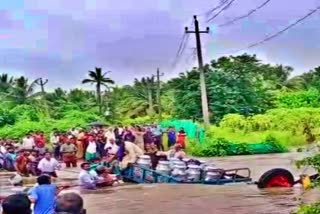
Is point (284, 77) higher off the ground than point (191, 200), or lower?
higher

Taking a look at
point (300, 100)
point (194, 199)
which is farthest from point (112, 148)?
point (300, 100)

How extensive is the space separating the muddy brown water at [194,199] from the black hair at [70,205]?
10078mm

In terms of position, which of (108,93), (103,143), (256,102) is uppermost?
(108,93)

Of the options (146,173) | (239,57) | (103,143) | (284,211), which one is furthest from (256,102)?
(284,211)

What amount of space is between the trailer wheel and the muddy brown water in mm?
236

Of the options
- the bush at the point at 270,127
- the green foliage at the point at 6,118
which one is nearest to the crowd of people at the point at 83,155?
the bush at the point at 270,127

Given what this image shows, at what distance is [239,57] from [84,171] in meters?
54.6

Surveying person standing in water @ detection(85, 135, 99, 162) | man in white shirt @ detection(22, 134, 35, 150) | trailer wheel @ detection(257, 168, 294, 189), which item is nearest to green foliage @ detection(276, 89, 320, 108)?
man in white shirt @ detection(22, 134, 35, 150)

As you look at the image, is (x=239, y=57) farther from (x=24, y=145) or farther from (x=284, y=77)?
(x=24, y=145)

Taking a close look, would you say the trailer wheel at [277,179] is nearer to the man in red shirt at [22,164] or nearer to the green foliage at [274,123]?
the man in red shirt at [22,164]

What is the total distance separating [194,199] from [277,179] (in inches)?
130

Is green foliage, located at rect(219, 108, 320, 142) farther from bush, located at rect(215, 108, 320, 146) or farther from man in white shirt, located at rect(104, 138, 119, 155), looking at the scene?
man in white shirt, located at rect(104, 138, 119, 155)

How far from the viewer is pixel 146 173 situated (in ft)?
73.2

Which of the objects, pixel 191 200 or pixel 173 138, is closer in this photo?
pixel 191 200
